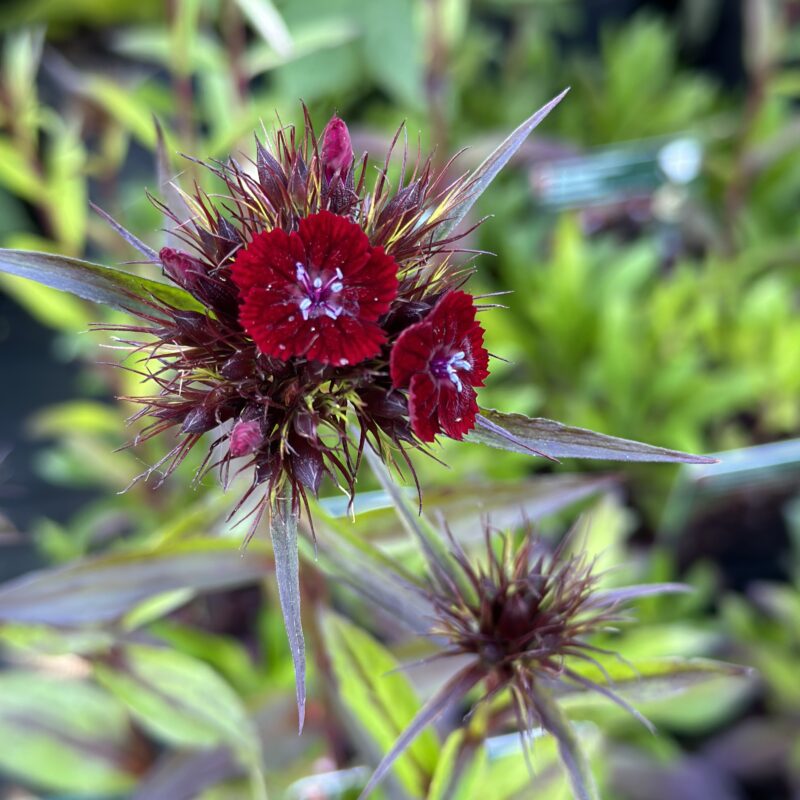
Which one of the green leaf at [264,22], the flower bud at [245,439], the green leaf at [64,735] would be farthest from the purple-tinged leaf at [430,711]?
the green leaf at [264,22]

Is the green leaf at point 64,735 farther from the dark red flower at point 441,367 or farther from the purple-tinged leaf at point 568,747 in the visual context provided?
the dark red flower at point 441,367

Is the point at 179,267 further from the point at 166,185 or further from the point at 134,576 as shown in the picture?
the point at 134,576

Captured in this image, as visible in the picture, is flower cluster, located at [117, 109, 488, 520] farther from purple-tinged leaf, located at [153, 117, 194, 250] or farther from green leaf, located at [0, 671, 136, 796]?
green leaf, located at [0, 671, 136, 796]

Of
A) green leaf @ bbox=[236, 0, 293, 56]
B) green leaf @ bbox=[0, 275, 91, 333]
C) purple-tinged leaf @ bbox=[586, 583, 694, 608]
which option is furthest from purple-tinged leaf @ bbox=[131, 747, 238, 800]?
green leaf @ bbox=[236, 0, 293, 56]

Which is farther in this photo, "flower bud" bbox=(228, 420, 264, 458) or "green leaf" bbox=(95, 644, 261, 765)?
"green leaf" bbox=(95, 644, 261, 765)

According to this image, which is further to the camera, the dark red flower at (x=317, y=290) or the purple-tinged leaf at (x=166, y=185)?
the purple-tinged leaf at (x=166, y=185)

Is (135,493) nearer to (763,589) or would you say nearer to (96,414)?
→ (96,414)

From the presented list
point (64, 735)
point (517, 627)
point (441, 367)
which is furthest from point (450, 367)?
point (64, 735)
